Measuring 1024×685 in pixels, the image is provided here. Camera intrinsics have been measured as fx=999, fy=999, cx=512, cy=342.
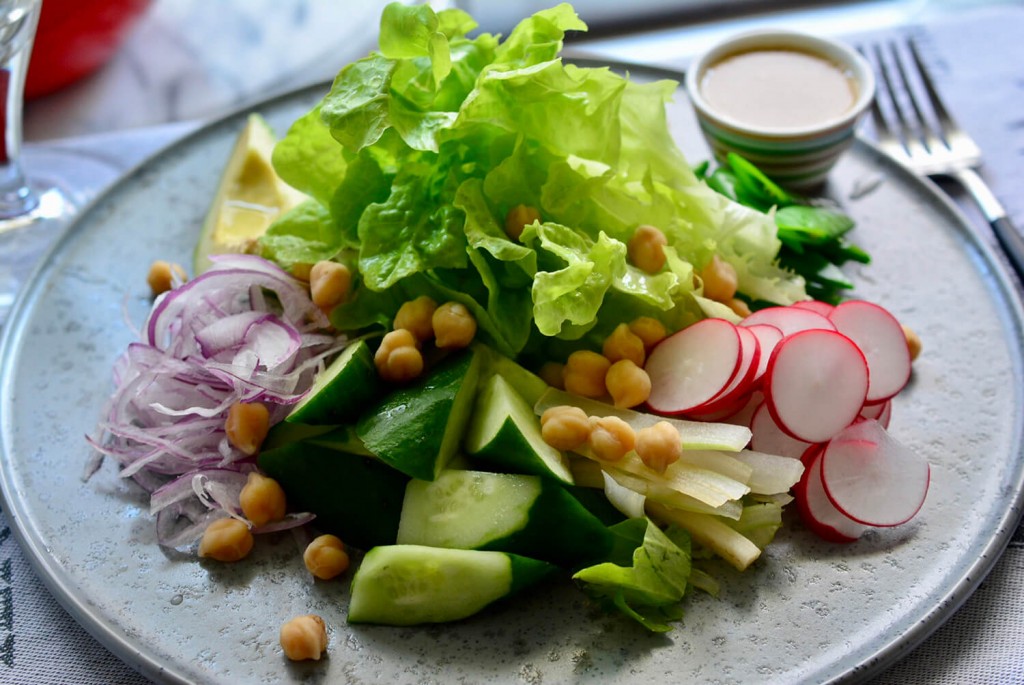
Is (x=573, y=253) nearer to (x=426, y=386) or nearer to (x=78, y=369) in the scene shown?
(x=426, y=386)

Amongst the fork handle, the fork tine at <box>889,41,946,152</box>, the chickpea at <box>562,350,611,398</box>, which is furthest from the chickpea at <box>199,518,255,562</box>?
the fork tine at <box>889,41,946,152</box>

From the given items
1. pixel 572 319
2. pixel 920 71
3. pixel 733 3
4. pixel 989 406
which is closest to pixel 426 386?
pixel 572 319

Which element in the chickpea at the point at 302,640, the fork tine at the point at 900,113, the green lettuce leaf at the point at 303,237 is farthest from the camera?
the fork tine at the point at 900,113

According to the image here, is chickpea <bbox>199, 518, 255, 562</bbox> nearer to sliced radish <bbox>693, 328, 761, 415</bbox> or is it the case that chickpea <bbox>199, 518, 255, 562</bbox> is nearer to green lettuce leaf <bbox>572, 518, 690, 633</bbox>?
green lettuce leaf <bbox>572, 518, 690, 633</bbox>

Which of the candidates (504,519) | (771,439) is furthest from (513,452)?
(771,439)

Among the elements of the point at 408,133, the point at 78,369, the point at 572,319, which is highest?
the point at 408,133

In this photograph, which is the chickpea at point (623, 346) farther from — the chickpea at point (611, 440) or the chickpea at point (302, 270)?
the chickpea at point (302, 270)

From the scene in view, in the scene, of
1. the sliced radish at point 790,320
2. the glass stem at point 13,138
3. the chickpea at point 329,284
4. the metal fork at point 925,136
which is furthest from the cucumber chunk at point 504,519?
the glass stem at point 13,138
